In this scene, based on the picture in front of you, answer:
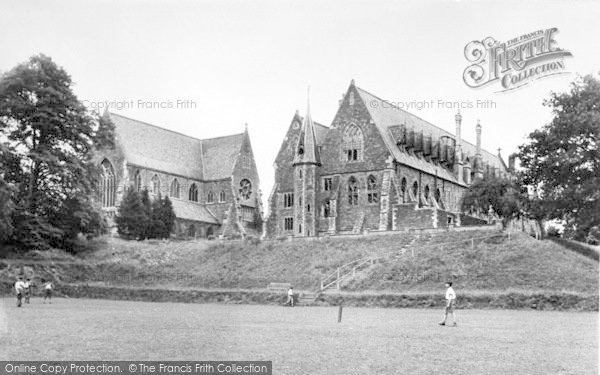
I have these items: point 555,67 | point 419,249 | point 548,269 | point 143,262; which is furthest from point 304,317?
point 143,262

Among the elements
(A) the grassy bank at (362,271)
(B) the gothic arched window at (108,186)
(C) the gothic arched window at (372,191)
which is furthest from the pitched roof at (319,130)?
(B) the gothic arched window at (108,186)

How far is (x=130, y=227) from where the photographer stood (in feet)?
218

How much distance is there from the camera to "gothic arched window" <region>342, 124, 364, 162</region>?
224 ft

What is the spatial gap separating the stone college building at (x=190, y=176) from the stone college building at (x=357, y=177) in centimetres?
1365

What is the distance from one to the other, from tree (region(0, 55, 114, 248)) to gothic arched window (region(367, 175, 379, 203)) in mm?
25697

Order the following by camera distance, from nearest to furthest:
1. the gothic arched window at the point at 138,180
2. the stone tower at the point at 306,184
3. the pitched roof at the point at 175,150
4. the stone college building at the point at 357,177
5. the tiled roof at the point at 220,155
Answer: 1. the stone college building at the point at 357,177
2. the stone tower at the point at 306,184
3. the gothic arched window at the point at 138,180
4. the pitched roof at the point at 175,150
5. the tiled roof at the point at 220,155

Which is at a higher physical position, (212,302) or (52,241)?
(52,241)

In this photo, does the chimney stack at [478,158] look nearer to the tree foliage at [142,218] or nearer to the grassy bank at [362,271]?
the tree foliage at [142,218]

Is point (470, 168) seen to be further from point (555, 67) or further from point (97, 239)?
point (555, 67)

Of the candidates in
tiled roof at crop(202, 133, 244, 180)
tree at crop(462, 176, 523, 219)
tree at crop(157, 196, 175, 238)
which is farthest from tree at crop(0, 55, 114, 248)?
tiled roof at crop(202, 133, 244, 180)

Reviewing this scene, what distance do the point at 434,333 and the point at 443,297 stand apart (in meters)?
14.5

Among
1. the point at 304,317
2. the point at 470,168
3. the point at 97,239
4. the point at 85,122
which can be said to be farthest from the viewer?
the point at 470,168

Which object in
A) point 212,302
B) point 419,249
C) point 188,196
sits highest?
point 188,196

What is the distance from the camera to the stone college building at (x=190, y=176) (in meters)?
76.6
